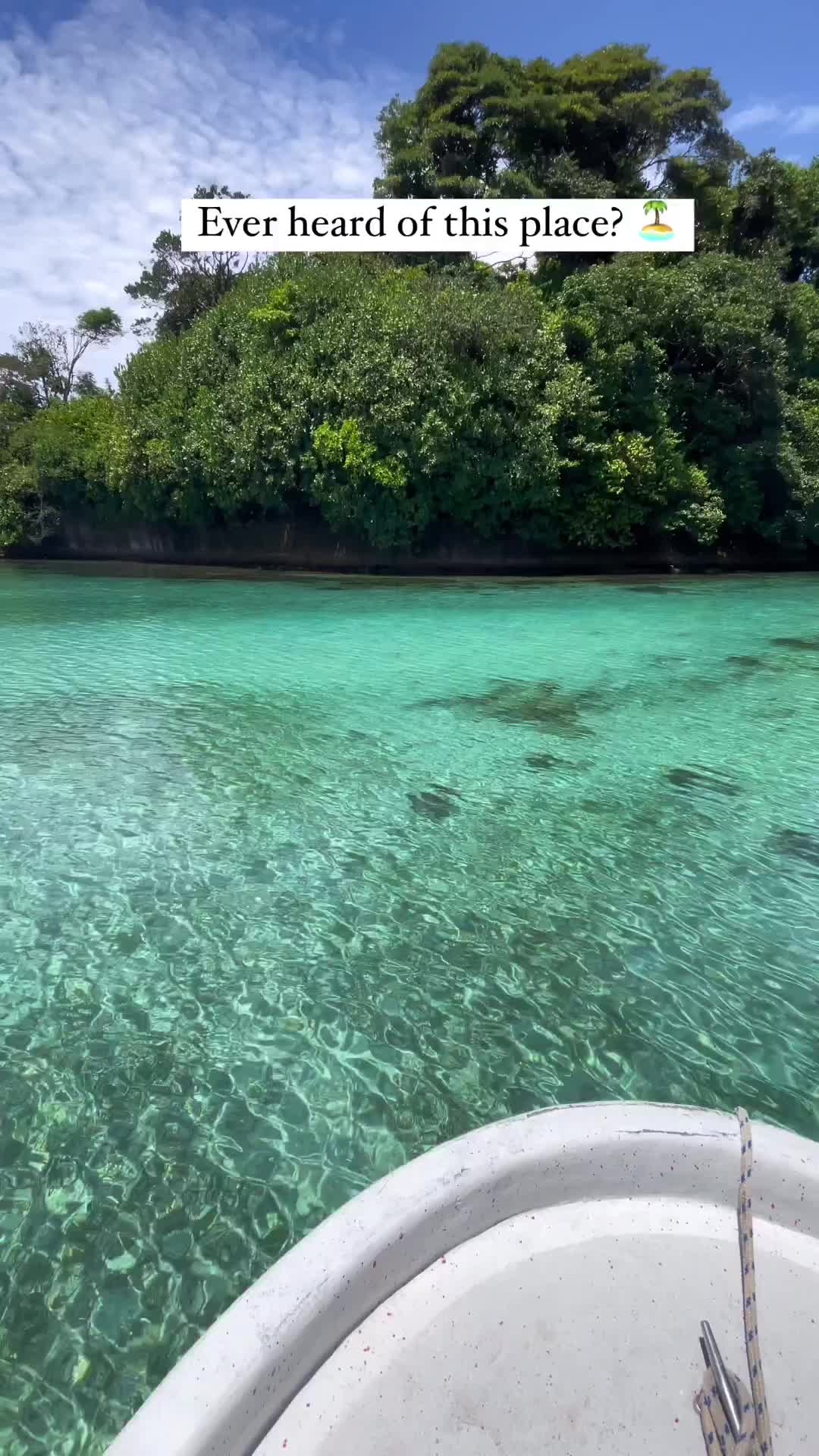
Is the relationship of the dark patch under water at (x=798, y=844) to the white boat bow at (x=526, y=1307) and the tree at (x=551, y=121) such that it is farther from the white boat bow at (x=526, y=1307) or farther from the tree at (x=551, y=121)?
the tree at (x=551, y=121)

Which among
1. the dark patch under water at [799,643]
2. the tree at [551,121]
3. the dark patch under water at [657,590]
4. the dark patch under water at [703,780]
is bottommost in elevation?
the dark patch under water at [703,780]

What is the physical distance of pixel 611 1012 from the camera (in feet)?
9.70

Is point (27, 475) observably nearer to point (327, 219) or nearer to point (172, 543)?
point (172, 543)

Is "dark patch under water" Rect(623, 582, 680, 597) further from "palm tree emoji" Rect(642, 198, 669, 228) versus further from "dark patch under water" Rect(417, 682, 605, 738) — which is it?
"palm tree emoji" Rect(642, 198, 669, 228)

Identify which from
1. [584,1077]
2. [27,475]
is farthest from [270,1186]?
[27,475]

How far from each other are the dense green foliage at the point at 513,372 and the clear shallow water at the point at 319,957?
10980 millimetres

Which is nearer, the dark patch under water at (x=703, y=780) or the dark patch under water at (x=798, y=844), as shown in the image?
the dark patch under water at (x=798, y=844)

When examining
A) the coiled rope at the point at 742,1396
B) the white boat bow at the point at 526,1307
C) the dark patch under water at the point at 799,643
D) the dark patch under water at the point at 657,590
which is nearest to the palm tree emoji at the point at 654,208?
the dark patch under water at the point at 657,590

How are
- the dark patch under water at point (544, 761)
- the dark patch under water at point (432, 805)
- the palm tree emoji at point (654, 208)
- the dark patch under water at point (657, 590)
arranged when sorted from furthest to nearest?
the palm tree emoji at point (654, 208), the dark patch under water at point (657, 590), the dark patch under water at point (544, 761), the dark patch under water at point (432, 805)

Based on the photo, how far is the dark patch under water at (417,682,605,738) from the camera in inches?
262

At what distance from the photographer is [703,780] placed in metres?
5.32

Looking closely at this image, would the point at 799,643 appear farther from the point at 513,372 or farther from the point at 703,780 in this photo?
the point at 513,372

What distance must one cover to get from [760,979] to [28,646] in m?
9.13

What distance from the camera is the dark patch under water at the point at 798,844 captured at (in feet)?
13.8
